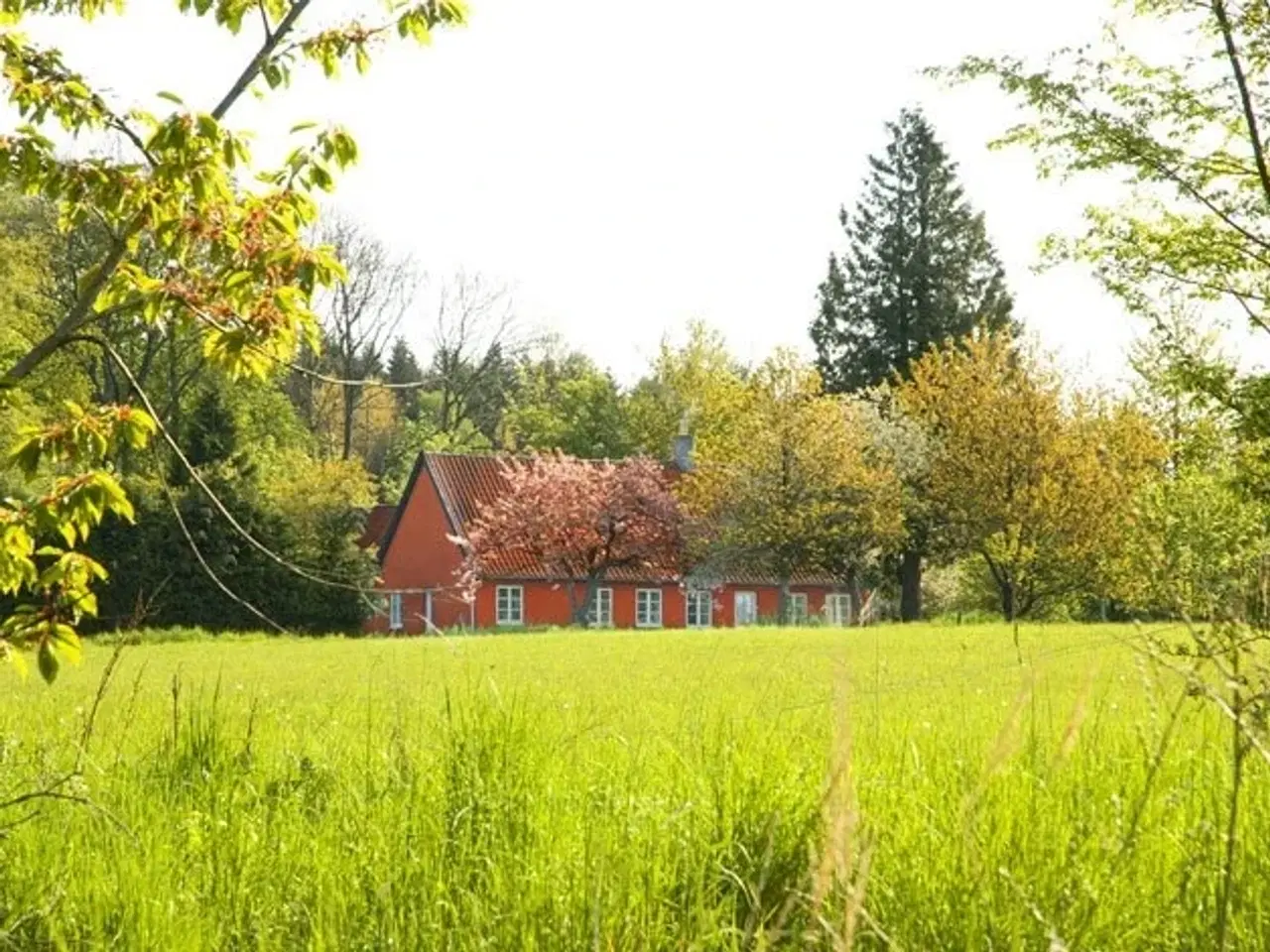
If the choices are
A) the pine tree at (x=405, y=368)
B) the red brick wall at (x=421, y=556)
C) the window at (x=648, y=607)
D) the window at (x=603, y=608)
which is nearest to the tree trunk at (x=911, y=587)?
the window at (x=648, y=607)

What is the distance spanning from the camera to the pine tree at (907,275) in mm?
61031

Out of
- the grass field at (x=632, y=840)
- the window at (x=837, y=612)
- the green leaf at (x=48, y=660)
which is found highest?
the window at (x=837, y=612)

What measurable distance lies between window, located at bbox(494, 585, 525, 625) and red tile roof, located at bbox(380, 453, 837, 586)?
2.30ft

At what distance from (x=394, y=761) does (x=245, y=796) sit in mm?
572

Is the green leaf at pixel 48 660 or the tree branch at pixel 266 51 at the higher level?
the tree branch at pixel 266 51

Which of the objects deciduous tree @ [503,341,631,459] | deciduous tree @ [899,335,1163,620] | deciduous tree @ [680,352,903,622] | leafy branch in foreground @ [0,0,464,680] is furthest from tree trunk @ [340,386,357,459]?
leafy branch in foreground @ [0,0,464,680]

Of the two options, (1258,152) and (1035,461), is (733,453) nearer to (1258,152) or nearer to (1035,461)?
(1035,461)

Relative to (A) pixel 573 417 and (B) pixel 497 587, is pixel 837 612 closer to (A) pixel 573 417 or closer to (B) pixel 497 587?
(B) pixel 497 587

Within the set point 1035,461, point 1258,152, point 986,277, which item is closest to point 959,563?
point 1035,461

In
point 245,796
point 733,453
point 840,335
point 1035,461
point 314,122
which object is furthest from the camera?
point 840,335

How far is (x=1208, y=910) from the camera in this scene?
11.7ft

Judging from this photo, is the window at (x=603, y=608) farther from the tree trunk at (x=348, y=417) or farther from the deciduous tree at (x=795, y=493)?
the tree trunk at (x=348, y=417)

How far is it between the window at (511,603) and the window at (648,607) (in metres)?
4.38

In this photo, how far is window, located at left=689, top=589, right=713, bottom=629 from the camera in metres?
55.9
